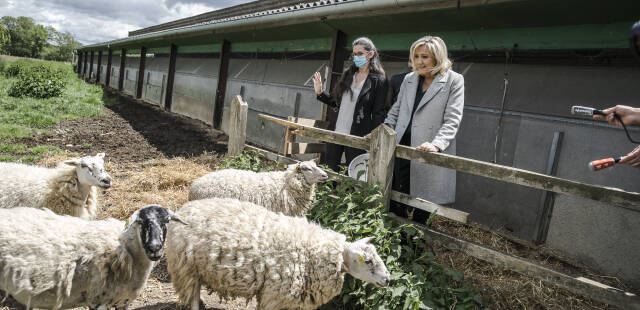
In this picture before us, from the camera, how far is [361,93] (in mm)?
4152

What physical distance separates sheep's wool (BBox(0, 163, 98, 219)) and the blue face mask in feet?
10.1

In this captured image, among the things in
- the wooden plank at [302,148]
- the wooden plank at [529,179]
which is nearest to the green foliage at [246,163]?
the wooden plank at [302,148]

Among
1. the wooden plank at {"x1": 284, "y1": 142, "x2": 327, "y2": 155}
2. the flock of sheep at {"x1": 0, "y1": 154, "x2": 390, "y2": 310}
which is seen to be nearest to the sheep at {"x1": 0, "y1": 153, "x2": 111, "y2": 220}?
the flock of sheep at {"x1": 0, "y1": 154, "x2": 390, "y2": 310}

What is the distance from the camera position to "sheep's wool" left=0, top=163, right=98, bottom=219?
3.61m

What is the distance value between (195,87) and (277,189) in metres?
11.0

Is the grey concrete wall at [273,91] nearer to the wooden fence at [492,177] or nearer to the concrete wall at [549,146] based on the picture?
the concrete wall at [549,146]

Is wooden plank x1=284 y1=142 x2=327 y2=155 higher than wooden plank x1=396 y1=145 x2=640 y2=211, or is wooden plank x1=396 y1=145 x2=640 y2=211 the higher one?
wooden plank x1=396 y1=145 x2=640 y2=211

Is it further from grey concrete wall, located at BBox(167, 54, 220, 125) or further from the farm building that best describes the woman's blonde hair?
grey concrete wall, located at BBox(167, 54, 220, 125)

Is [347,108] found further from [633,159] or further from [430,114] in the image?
[633,159]

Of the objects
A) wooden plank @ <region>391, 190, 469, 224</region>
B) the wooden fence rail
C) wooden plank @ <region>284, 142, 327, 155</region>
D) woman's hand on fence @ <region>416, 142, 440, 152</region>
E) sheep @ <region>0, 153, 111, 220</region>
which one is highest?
woman's hand on fence @ <region>416, 142, 440, 152</region>

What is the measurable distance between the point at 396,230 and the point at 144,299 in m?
2.16

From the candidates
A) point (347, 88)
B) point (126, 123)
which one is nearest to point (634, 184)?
point (347, 88)

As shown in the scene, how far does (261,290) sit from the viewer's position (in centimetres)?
275

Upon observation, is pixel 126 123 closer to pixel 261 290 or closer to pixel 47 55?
pixel 261 290
